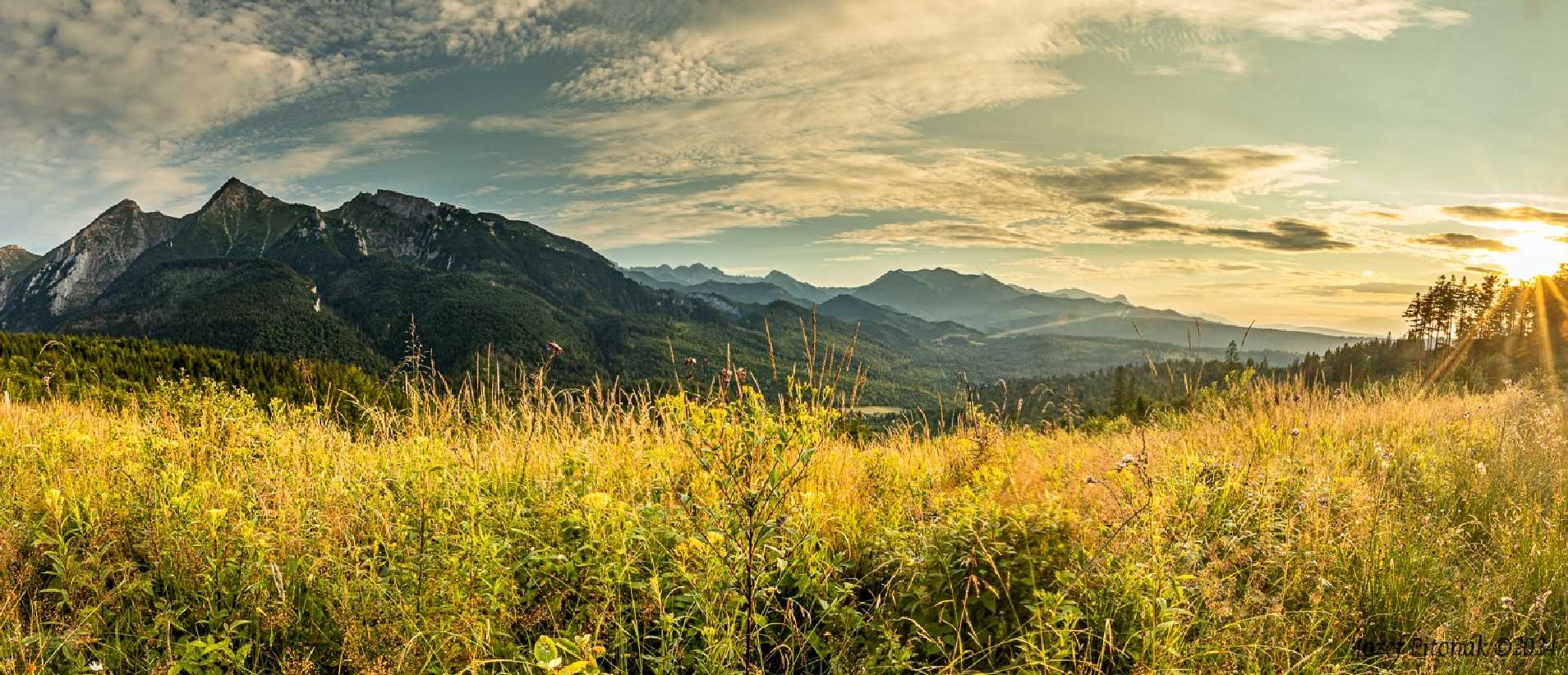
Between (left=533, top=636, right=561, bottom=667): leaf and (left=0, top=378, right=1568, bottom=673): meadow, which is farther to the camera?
(left=0, top=378, right=1568, bottom=673): meadow

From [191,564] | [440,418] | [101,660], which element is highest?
[440,418]

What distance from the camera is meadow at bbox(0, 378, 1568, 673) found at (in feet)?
10.4

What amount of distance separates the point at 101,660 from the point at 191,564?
0.65 metres

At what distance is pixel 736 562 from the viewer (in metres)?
3.15

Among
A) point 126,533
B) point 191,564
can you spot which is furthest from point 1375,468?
point 126,533

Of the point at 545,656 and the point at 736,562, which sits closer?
the point at 545,656

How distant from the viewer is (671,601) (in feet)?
10.9

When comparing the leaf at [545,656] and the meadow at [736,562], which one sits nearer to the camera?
the leaf at [545,656]

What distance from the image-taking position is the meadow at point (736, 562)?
3.18 meters

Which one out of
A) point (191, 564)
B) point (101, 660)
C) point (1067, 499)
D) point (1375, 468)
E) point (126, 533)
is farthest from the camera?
point (1375, 468)

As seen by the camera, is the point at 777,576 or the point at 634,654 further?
the point at 777,576

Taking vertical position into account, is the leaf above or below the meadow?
above

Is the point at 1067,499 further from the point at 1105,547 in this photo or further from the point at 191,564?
the point at 191,564

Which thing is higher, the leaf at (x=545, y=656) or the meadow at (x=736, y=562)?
the leaf at (x=545, y=656)
